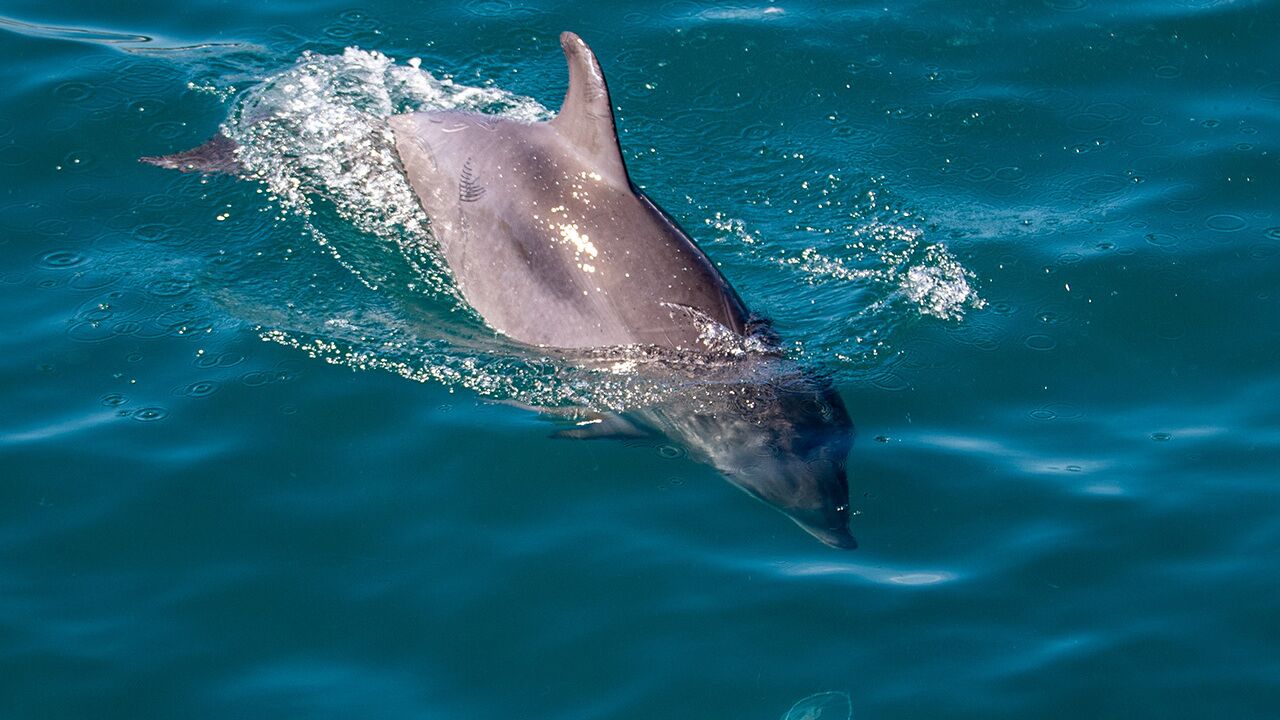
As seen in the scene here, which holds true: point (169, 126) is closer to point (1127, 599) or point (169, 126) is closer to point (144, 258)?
point (144, 258)

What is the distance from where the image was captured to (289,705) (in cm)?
699

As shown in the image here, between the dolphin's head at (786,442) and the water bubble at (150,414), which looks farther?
→ the water bubble at (150,414)

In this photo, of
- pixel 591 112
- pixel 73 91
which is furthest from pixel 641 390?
pixel 73 91

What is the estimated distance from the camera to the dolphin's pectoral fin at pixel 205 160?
1096 cm

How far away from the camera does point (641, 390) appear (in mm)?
8836

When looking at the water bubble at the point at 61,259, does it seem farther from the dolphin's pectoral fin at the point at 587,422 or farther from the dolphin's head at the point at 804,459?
the dolphin's head at the point at 804,459

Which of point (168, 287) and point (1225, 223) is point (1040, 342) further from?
point (168, 287)

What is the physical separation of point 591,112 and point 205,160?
3.74 meters

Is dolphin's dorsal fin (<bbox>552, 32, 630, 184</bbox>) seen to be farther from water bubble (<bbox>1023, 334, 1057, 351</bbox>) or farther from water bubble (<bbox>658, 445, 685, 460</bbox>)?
water bubble (<bbox>1023, 334, 1057, 351</bbox>)

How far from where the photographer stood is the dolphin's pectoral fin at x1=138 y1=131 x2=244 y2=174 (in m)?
11.0

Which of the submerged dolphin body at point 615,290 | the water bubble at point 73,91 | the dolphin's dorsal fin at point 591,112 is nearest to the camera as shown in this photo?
the submerged dolphin body at point 615,290

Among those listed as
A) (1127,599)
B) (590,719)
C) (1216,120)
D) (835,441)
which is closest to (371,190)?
(835,441)

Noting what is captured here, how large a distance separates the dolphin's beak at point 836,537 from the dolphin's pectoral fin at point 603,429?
1324 millimetres

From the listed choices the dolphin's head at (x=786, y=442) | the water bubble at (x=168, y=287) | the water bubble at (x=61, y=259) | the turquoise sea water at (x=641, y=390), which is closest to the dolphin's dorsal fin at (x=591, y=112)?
the turquoise sea water at (x=641, y=390)
